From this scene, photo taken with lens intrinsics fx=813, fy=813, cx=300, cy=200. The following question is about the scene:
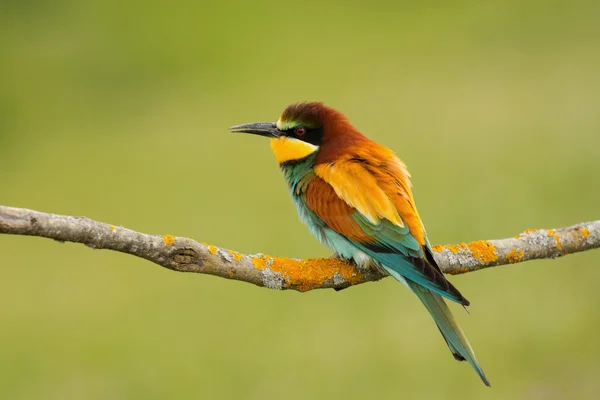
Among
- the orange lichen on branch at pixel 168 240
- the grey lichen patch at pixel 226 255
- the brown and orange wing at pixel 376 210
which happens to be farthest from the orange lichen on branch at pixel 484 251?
the orange lichen on branch at pixel 168 240

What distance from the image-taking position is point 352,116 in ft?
25.2

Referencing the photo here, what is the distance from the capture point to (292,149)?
2355 mm

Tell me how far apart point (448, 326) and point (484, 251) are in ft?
0.70

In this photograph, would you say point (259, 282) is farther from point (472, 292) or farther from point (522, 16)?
→ point (522, 16)

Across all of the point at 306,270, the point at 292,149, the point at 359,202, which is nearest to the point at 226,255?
the point at 306,270

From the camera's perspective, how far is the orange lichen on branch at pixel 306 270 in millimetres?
1743

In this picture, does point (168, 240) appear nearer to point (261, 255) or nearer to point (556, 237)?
point (261, 255)

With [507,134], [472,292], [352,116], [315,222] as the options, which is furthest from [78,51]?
[315,222]

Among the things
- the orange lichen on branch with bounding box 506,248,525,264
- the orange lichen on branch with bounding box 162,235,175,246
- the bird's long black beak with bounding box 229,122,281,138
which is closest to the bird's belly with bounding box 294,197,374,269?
the bird's long black beak with bounding box 229,122,281,138

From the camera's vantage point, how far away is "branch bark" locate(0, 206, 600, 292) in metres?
1.33

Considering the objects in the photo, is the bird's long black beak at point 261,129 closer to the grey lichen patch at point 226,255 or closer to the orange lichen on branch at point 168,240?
the grey lichen patch at point 226,255

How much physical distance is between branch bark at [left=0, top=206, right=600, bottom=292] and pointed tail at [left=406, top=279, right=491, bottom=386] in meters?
0.10

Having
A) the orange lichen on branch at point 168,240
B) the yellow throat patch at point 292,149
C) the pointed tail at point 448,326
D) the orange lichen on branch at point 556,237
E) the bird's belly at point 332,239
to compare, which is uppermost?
the orange lichen on branch at point 168,240

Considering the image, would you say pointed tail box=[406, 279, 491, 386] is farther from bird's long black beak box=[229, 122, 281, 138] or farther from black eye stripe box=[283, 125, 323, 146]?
bird's long black beak box=[229, 122, 281, 138]
